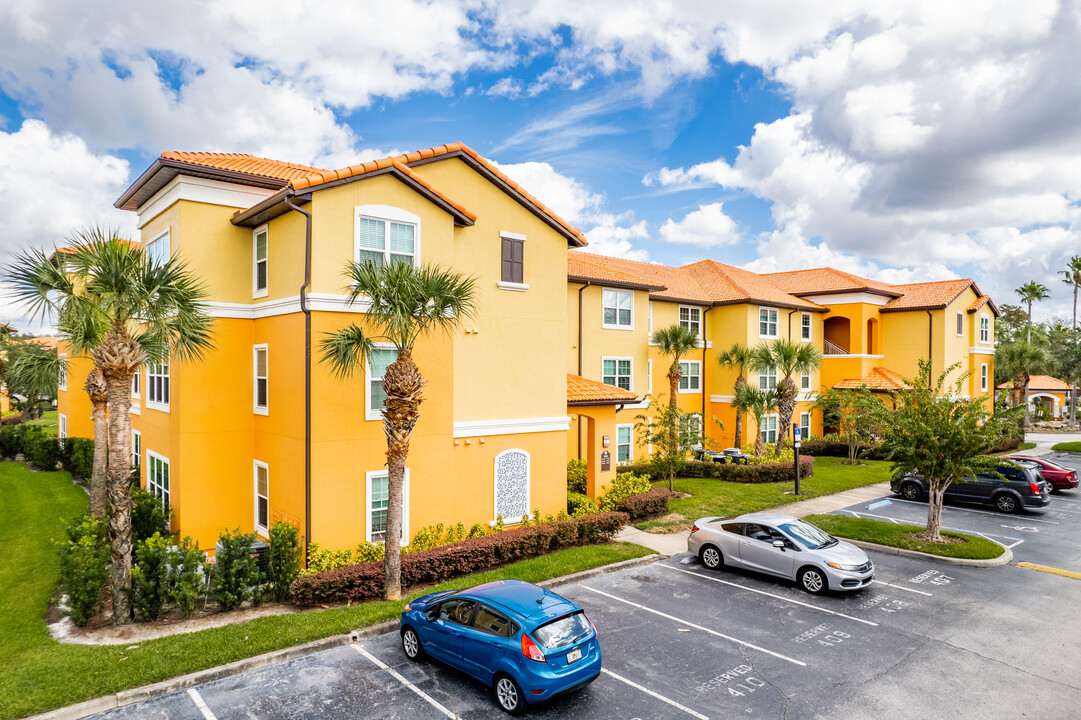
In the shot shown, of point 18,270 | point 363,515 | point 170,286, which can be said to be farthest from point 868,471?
point 18,270

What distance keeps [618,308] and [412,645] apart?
20.0 metres

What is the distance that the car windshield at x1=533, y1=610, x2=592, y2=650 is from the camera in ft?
26.7

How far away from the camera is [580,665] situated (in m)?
8.32

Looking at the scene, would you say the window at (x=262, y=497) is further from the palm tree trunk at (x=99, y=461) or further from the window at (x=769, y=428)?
the window at (x=769, y=428)

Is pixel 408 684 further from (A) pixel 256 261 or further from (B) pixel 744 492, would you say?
(B) pixel 744 492

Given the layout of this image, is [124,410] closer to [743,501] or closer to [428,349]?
[428,349]

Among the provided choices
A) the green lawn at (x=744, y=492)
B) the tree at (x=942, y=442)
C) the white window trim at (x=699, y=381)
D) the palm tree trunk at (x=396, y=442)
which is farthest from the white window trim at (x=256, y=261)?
the white window trim at (x=699, y=381)

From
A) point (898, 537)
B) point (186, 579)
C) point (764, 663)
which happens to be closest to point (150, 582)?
point (186, 579)

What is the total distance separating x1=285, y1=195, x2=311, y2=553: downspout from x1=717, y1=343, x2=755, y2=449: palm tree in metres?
22.8

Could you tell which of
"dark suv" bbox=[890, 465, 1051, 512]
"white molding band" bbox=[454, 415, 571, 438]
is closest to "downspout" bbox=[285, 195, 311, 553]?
"white molding band" bbox=[454, 415, 571, 438]

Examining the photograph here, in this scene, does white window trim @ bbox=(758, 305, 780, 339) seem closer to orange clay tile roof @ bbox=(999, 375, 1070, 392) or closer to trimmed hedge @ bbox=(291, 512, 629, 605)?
trimmed hedge @ bbox=(291, 512, 629, 605)

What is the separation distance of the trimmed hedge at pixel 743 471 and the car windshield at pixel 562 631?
18.2 m

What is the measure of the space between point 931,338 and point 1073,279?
4606cm

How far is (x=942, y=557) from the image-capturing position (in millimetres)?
15516
